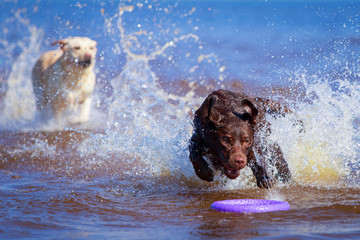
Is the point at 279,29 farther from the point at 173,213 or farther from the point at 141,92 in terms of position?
the point at 173,213

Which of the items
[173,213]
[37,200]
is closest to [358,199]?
[173,213]

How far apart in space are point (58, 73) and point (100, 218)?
6.74 metres

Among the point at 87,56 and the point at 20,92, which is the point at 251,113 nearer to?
the point at 87,56

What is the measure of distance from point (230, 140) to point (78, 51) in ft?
20.0

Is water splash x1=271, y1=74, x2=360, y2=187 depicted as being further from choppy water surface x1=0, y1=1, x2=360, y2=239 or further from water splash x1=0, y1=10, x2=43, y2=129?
water splash x1=0, y1=10, x2=43, y2=129

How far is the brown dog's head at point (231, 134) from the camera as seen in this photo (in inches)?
198

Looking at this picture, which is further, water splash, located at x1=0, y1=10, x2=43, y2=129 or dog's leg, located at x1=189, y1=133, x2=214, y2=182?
water splash, located at x1=0, y1=10, x2=43, y2=129

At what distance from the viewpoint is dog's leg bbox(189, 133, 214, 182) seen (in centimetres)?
536

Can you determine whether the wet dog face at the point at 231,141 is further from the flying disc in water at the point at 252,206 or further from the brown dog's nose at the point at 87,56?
the brown dog's nose at the point at 87,56

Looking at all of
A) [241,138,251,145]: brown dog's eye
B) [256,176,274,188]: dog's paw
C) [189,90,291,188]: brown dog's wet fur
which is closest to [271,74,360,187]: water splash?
[189,90,291,188]: brown dog's wet fur

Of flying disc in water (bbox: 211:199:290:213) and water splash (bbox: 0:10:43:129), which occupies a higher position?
water splash (bbox: 0:10:43:129)

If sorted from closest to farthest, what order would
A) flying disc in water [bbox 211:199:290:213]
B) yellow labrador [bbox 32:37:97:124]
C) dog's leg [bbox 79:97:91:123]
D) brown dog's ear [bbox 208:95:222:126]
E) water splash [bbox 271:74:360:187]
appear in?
flying disc in water [bbox 211:199:290:213] < brown dog's ear [bbox 208:95:222:126] < water splash [bbox 271:74:360:187] < yellow labrador [bbox 32:37:97:124] < dog's leg [bbox 79:97:91:123]

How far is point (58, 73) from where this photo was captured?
10609mm

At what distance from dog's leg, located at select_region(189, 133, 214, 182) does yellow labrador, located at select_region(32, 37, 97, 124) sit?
547 centimetres
